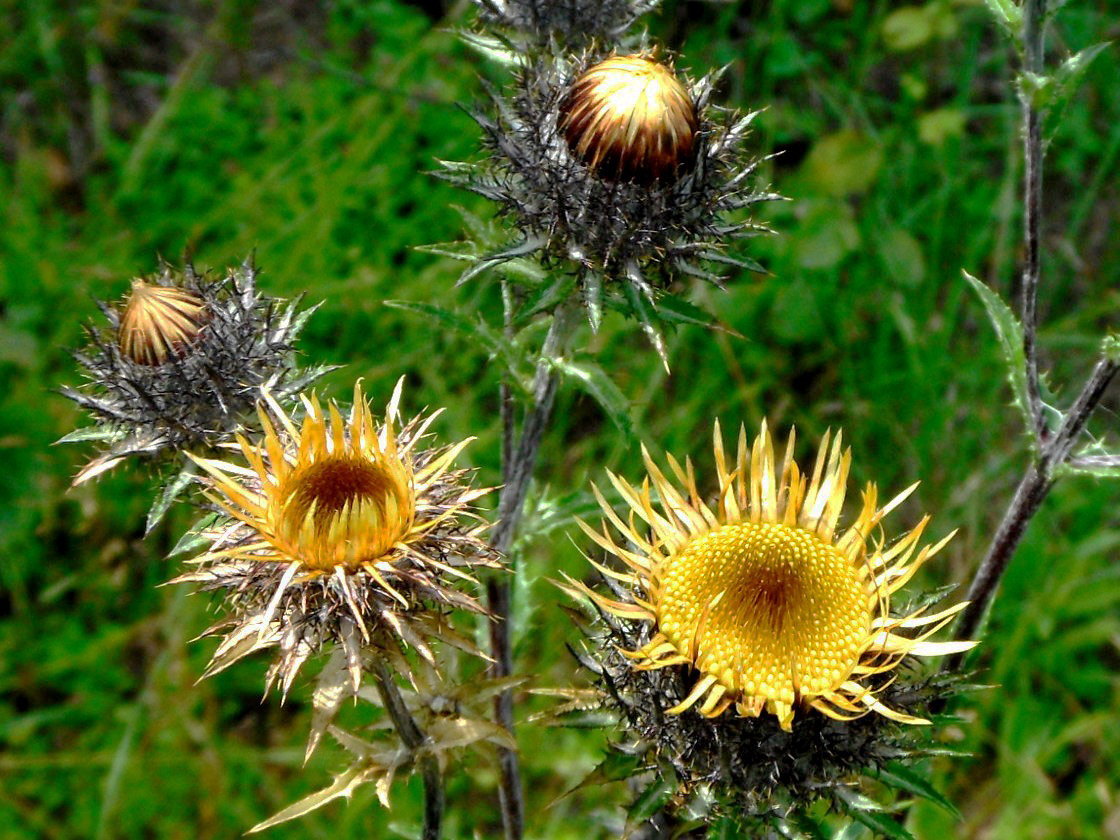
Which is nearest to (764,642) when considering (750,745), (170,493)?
(750,745)

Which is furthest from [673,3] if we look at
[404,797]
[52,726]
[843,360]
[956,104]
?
[52,726]

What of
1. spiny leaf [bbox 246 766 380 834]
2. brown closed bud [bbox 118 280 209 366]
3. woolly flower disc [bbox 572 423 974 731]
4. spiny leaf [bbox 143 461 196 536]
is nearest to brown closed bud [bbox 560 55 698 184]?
woolly flower disc [bbox 572 423 974 731]

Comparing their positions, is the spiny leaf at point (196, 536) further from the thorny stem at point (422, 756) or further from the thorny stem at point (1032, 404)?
the thorny stem at point (1032, 404)

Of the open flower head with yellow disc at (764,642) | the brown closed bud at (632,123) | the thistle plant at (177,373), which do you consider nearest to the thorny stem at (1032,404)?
the open flower head with yellow disc at (764,642)

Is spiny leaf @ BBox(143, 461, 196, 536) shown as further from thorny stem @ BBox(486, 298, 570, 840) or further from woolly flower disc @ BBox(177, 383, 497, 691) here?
thorny stem @ BBox(486, 298, 570, 840)

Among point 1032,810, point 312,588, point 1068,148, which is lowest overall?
point 1032,810

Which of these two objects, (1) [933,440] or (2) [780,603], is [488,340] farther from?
(1) [933,440]
